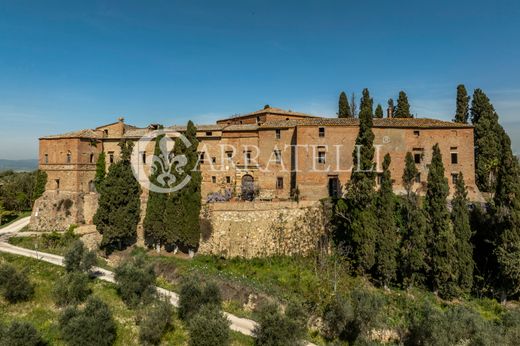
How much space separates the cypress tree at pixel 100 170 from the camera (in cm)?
2873

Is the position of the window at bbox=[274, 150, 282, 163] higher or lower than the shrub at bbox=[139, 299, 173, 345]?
higher

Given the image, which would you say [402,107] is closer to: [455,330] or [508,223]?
[508,223]

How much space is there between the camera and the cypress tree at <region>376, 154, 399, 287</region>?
1859 cm

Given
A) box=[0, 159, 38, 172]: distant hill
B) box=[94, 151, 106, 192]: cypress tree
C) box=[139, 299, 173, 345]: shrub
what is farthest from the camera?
box=[0, 159, 38, 172]: distant hill

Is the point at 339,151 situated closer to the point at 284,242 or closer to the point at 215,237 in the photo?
the point at 284,242

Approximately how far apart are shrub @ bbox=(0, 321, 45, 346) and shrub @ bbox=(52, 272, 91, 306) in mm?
3749

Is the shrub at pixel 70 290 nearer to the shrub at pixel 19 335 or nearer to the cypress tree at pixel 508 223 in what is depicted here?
the shrub at pixel 19 335

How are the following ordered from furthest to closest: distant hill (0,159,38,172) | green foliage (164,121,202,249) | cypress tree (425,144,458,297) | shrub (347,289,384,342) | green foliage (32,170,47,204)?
distant hill (0,159,38,172) < green foliage (32,170,47,204) < green foliage (164,121,202,249) < cypress tree (425,144,458,297) < shrub (347,289,384,342)

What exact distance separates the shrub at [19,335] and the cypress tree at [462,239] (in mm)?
19145

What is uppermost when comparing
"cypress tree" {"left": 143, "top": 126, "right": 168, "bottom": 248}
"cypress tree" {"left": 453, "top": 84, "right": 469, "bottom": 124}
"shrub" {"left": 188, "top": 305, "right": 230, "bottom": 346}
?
"cypress tree" {"left": 453, "top": 84, "right": 469, "bottom": 124}

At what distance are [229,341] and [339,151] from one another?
1653 centimetres

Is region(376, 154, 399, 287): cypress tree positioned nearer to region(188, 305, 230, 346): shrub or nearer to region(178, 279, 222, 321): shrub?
region(178, 279, 222, 321): shrub

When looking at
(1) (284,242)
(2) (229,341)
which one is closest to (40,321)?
(2) (229,341)

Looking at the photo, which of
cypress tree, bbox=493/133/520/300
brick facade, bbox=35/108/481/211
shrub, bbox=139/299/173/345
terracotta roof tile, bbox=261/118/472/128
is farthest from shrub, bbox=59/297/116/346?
cypress tree, bbox=493/133/520/300
